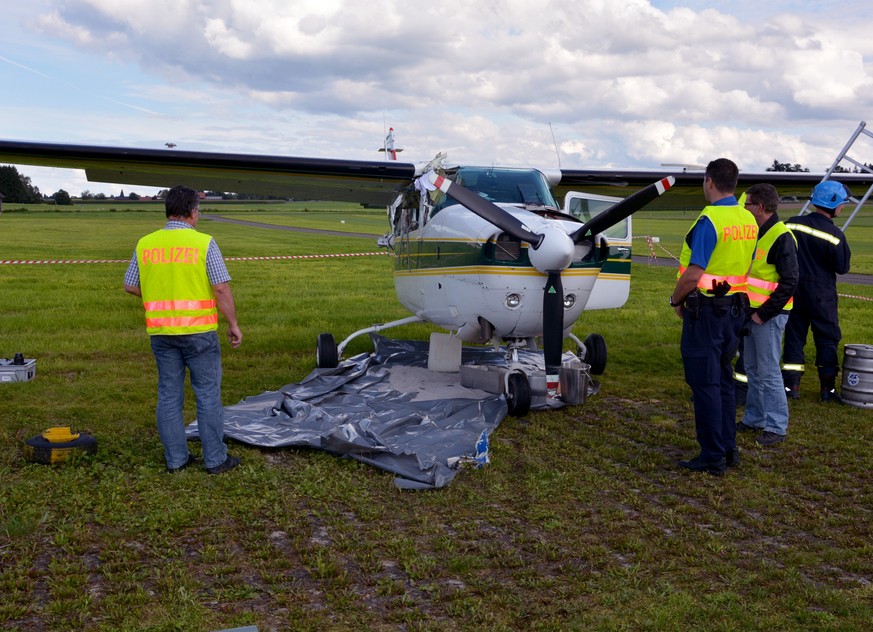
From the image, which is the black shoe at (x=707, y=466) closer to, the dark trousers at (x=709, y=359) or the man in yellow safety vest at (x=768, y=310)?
the dark trousers at (x=709, y=359)

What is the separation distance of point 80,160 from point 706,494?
27.3ft

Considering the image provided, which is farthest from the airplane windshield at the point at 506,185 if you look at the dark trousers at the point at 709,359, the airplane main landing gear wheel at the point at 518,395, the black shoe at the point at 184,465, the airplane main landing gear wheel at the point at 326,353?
the black shoe at the point at 184,465

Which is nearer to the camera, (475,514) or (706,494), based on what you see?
(475,514)

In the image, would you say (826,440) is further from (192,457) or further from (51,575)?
(51,575)

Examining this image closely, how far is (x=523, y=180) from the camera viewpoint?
856 cm

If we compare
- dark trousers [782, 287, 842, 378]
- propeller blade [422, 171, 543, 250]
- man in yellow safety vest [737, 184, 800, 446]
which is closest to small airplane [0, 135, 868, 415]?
propeller blade [422, 171, 543, 250]

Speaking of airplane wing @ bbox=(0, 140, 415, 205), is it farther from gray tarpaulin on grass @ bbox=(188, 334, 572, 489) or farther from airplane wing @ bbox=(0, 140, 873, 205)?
gray tarpaulin on grass @ bbox=(188, 334, 572, 489)

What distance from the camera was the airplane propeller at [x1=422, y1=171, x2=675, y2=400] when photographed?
7.04 metres

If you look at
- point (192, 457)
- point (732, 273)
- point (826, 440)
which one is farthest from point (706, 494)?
point (192, 457)

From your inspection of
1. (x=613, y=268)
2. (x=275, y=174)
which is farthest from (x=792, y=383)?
(x=275, y=174)

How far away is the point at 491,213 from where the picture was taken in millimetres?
7234

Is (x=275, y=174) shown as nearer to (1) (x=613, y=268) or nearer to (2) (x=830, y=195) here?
(1) (x=613, y=268)

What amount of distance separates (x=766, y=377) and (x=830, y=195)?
2.35m

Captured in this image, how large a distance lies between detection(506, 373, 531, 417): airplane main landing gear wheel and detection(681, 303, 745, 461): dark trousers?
198cm
